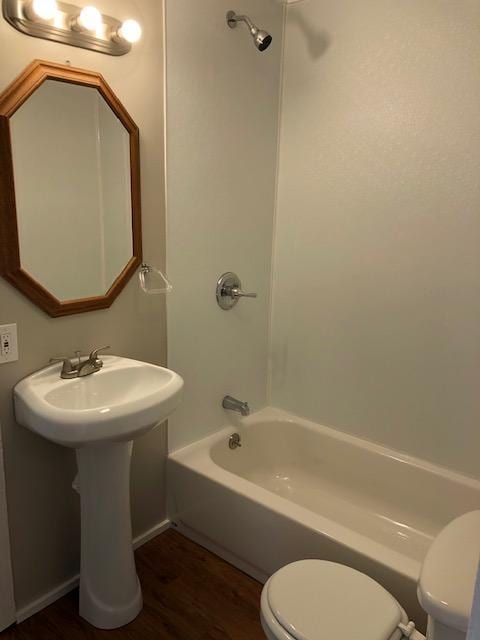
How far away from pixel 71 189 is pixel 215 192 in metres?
0.69

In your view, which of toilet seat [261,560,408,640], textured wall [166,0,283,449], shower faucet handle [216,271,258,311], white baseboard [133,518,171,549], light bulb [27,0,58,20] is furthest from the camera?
shower faucet handle [216,271,258,311]

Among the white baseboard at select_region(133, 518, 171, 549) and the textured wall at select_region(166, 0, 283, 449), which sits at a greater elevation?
the textured wall at select_region(166, 0, 283, 449)

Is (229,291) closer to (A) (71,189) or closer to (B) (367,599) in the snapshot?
(A) (71,189)

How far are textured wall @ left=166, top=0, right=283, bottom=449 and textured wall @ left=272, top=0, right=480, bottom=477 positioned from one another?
0.14 meters

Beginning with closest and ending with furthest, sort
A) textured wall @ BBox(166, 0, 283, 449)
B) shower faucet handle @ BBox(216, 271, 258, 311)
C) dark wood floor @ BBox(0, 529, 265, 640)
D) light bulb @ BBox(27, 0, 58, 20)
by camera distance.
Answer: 1. light bulb @ BBox(27, 0, 58, 20)
2. dark wood floor @ BBox(0, 529, 265, 640)
3. textured wall @ BBox(166, 0, 283, 449)
4. shower faucet handle @ BBox(216, 271, 258, 311)

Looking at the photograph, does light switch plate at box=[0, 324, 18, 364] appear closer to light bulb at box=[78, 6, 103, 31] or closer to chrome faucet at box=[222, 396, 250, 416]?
light bulb at box=[78, 6, 103, 31]

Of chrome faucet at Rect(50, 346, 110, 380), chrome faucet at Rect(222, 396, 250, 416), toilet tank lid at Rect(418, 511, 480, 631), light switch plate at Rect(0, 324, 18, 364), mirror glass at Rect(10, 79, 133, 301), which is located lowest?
chrome faucet at Rect(222, 396, 250, 416)

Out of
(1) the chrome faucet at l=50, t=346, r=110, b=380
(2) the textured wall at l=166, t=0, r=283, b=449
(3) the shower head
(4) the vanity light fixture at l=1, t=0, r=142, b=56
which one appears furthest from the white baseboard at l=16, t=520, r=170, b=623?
(3) the shower head

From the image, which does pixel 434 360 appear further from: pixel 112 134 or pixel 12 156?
pixel 12 156

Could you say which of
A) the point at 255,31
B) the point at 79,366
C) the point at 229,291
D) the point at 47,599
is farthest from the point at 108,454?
the point at 255,31

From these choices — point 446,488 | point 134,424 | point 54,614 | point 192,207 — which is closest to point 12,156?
point 192,207

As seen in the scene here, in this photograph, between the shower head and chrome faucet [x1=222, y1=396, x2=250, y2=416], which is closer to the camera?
the shower head

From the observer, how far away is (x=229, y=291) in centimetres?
231

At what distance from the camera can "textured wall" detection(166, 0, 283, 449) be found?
1.98 m
